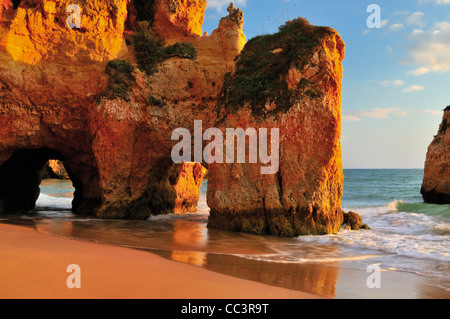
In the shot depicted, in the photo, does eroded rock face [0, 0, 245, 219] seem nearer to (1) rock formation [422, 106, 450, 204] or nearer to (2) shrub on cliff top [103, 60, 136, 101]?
(2) shrub on cliff top [103, 60, 136, 101]

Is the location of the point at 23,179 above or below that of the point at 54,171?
above

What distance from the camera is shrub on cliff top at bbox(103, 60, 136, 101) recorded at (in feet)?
42.8

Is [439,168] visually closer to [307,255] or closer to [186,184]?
[186,184]

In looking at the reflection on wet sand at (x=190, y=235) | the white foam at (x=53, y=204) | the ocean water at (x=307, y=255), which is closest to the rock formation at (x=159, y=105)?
the reflection on wet sand at (x=190, y=235)

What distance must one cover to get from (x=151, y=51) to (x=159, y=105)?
2.60 m

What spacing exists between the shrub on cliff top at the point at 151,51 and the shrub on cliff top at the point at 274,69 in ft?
10.8

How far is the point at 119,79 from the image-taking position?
43.5 feet

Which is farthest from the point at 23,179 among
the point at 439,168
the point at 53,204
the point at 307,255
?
the point at 439,168

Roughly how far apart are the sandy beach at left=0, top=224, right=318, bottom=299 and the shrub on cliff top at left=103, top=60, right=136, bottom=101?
27.4ft

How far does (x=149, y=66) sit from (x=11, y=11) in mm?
5234

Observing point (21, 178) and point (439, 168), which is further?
point (439, 168)

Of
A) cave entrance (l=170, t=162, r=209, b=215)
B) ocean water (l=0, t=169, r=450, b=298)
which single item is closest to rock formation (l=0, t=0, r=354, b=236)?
cave entrance (l=170, t=162, r=209, b=215)

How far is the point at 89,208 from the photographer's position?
15359mm

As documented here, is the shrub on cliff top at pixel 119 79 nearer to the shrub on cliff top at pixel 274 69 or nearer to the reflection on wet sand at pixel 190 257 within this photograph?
the shrub on cliff top at pixel 274 69
